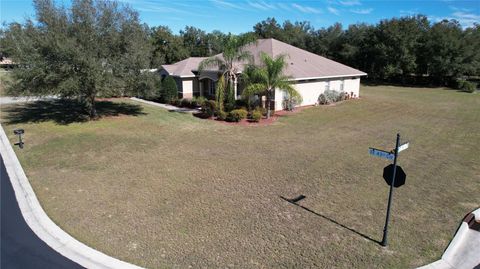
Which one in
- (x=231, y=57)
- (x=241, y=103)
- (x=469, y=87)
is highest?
(x=231, y=57)

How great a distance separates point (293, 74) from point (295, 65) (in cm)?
228

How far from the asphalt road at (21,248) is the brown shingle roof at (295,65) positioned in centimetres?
1703

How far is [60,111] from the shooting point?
2027cm

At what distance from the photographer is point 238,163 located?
36.1 feet

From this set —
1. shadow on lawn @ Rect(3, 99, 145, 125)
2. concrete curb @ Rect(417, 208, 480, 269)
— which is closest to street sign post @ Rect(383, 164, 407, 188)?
concrete curb @ Rect(417, 208, 480, 269)

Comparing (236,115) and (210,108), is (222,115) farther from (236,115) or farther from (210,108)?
(210,108)

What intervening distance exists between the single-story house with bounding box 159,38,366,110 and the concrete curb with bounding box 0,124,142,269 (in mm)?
14756

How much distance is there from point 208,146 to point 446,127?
1370 cm

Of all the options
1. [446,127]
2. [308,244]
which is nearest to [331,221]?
[308,244]

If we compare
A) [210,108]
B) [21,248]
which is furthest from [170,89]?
[21,248]

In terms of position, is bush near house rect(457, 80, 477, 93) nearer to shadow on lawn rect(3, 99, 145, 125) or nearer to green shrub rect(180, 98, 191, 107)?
green shrub rect(180, 98, 191, 107)

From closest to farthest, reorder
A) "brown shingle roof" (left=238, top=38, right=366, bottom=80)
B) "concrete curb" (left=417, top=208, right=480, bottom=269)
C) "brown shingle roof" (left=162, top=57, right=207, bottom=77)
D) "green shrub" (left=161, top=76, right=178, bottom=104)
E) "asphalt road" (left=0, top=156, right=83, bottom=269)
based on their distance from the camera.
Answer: "asphalt road" (left=0, top=156, right=83, bottom=269) → "concrete curb" (left=417, top=208, right=480, bottom=269) → "brown shingle roof" (left=238, top=38, right=366, bottom=80) → "green shrub" (left=161, top=76, right=178, bottom=104) → "brown shingle roof" (left=162, top=57, right=207, bottom=77)

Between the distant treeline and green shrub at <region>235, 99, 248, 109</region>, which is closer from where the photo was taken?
green shrub at <region>235, 99, 248, 109</region>

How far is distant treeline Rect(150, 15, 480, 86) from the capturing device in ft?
119
